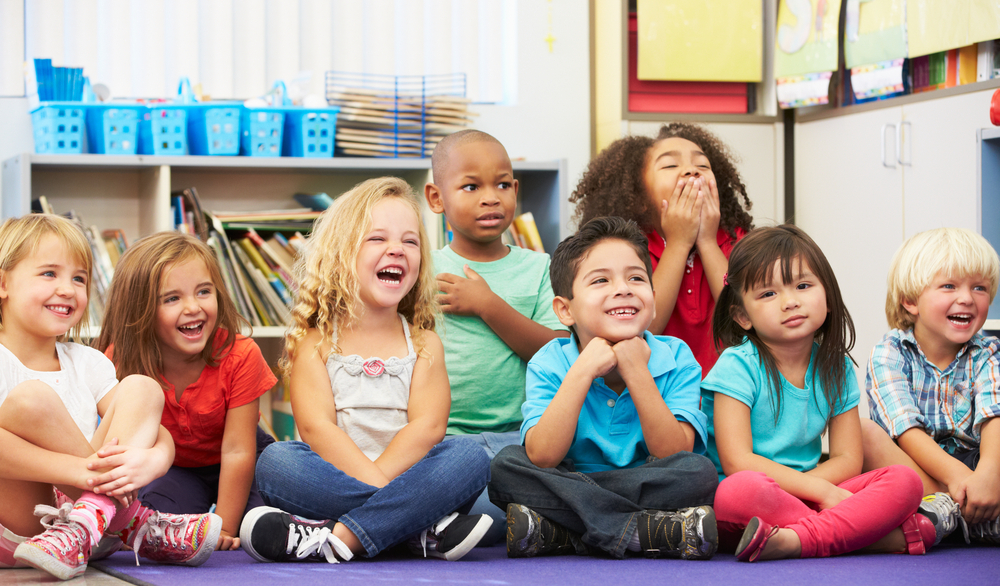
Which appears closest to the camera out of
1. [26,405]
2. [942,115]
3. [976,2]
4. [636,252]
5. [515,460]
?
[26,405]

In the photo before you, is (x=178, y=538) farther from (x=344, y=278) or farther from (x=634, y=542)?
(x=634, y=542)

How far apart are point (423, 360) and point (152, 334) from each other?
18.4 inches

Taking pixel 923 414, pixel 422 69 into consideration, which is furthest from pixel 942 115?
pixel 422 69

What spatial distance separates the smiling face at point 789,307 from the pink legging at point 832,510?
0.91ft

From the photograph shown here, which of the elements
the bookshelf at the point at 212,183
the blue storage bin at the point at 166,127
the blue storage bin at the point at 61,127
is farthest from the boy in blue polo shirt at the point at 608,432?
the blue storage bin at the point at 61,127

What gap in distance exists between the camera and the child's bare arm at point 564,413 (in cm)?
142

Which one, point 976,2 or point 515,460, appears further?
point 976,2

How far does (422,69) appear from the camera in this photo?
2885 millimetres

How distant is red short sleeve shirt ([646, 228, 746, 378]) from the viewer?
78.0 inches

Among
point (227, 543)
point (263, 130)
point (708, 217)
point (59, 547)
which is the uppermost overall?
point (263, 130)

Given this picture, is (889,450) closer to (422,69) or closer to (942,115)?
(942,115)

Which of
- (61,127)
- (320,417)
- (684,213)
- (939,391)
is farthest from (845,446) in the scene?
(61,127)

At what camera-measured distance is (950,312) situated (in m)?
1.65

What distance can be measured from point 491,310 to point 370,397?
350 mm
